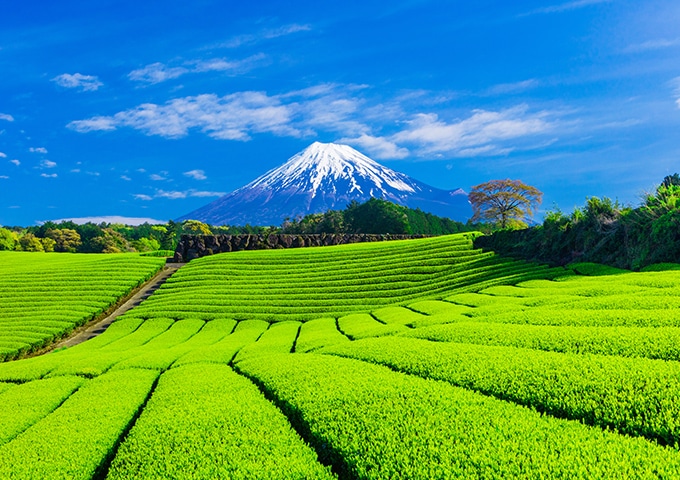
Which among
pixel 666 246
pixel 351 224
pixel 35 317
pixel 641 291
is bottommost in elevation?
pixel 35 317

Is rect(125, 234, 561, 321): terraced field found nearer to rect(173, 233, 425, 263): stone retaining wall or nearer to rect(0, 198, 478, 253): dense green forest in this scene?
rect(173, 233, 425, 263): stone retaining wall

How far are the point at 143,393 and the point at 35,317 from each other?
20429mm

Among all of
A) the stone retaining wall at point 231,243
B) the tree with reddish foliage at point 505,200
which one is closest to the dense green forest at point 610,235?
the stone retaining wall at point 231,243

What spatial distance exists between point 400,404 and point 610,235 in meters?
16.9

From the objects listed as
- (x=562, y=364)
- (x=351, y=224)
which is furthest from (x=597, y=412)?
(x=351, y=224)

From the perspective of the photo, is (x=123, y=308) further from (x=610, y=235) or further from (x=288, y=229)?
(x=288, y=229)

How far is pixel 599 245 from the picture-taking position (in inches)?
737

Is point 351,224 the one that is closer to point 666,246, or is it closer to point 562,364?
point 666,246

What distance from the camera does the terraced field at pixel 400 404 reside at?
442 centimetres

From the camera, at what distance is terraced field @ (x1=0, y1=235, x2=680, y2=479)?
4422 millimetres

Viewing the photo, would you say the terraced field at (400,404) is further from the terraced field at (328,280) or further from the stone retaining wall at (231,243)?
the stone retaining wall at (231,243)

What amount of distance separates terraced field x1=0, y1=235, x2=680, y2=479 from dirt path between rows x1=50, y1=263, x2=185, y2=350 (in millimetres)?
9471

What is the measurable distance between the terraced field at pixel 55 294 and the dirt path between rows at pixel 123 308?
488mm

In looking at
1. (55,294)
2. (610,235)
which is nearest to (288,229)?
(55,294)
